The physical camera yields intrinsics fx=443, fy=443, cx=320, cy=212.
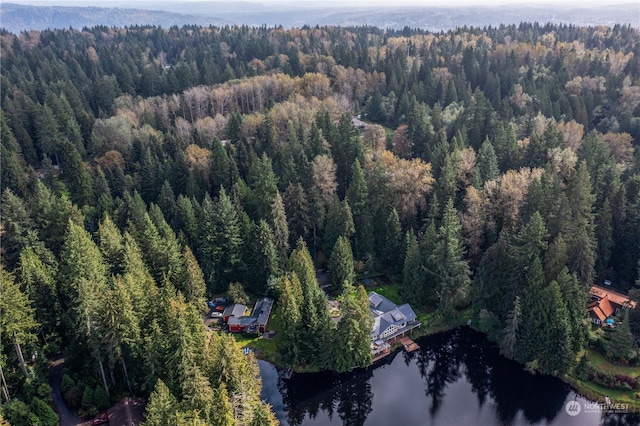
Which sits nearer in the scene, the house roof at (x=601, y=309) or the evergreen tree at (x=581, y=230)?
the evergreen tree at (x=581, y=230)

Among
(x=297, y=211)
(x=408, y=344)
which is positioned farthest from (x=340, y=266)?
(x=408, y=344)

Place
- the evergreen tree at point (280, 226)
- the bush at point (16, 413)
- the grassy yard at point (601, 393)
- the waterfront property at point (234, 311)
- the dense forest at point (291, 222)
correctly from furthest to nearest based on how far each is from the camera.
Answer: the evergreen tree at point (280, 226)
the waterfront property at point (234, 311)
the grassy yard at point (601, 393)
the dense forest at point (291, 222)
the bush at point (16, 413)

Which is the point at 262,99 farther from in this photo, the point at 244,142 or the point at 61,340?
the point at 61,340

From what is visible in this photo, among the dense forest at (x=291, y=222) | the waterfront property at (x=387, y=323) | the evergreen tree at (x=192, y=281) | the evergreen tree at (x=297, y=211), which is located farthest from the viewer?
the evergreen tree at (x=297, y=211)

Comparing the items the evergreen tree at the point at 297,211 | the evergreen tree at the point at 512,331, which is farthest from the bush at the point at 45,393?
the evergreen tree at the point at 512,331

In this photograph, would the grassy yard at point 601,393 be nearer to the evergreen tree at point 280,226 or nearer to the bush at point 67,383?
the evergreen tree at point 280,226

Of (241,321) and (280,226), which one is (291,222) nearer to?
(280,226)

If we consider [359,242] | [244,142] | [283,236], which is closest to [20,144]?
[244,142]

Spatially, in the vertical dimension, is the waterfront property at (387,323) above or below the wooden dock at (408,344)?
above
